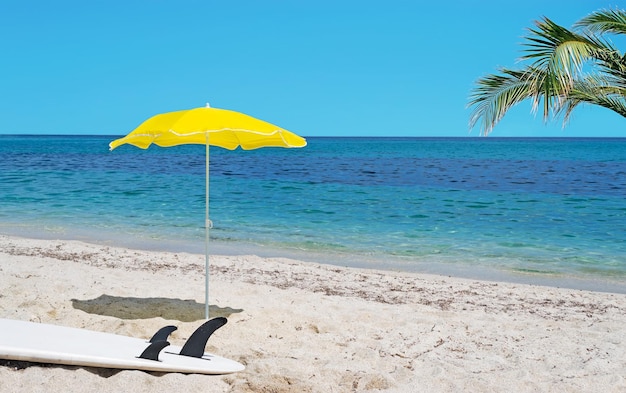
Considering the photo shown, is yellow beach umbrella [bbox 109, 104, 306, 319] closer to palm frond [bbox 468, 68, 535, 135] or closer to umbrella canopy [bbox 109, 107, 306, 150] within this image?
umbrella canopy [bbox 109, 107, 306, 150]

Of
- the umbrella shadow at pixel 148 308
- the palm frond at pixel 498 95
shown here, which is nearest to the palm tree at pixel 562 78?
the palm frond at pixel 498 95

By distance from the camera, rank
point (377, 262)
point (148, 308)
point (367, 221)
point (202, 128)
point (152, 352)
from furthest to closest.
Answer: point (367, 221), point (377, 262), point (148, 308), point (202, 128), point (152, 352)

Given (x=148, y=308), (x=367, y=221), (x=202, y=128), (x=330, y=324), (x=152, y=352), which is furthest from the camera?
(x=367, y=221)

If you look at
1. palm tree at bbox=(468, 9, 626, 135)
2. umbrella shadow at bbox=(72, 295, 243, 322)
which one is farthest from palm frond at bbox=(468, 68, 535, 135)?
umbrella shadow at bbox=(72, 295, 243, 322)

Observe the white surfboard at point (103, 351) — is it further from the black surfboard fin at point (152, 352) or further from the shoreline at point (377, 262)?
the shoreline at point (377, 262)

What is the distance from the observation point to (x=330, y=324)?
6.00 meters

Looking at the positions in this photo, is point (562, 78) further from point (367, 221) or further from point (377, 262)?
point (367, 221)

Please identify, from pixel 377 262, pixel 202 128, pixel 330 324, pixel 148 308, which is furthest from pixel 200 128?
pixel 377 262

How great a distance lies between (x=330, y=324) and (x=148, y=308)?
1.97 m

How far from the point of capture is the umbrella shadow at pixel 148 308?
6152mm

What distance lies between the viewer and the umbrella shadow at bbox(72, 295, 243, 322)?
6.15 metres

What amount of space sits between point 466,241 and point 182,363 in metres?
9.08

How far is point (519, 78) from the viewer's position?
7414mm

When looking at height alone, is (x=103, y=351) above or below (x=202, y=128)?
below
